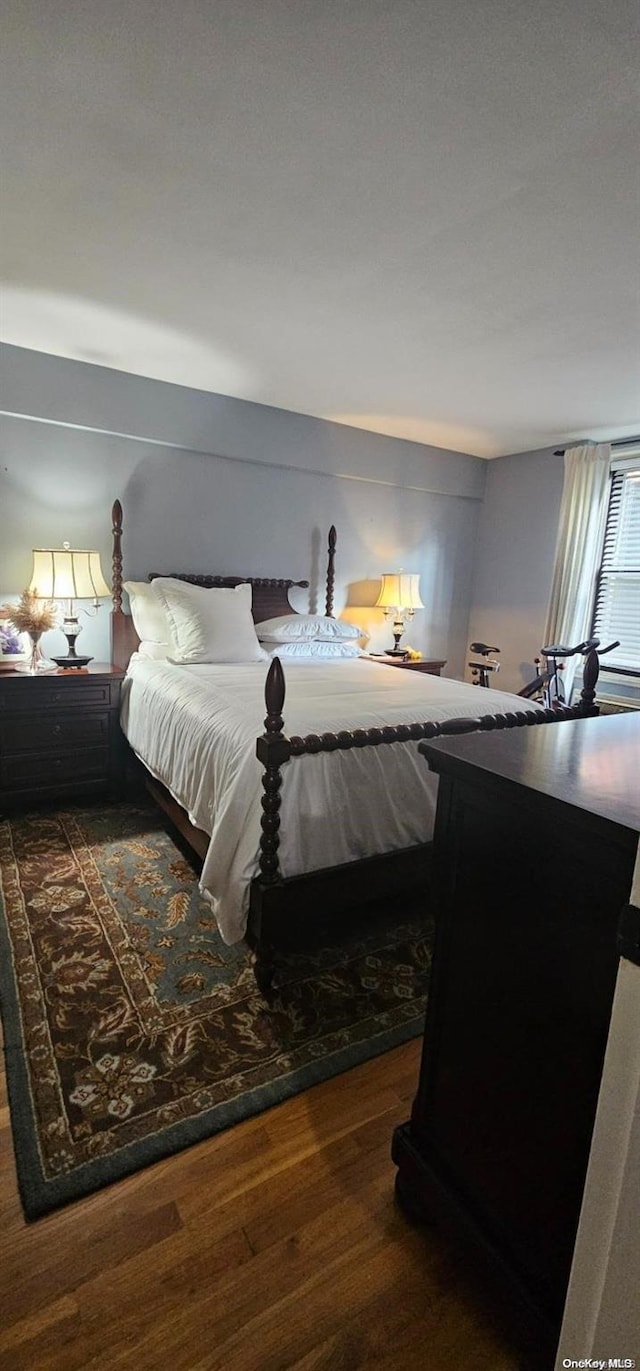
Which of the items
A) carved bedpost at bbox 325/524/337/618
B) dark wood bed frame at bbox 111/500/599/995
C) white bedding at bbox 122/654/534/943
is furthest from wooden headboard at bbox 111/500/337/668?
dark wood bed frame at bbox 111/500/599/995

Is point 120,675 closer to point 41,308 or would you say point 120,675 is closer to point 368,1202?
point 41,308

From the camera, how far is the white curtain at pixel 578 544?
4211 mm

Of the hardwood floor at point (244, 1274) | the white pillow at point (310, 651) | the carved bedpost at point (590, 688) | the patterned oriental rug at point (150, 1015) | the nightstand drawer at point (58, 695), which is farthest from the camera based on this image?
the white pillow at point (310, 651)

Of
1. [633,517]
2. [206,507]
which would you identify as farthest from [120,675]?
[633,517]

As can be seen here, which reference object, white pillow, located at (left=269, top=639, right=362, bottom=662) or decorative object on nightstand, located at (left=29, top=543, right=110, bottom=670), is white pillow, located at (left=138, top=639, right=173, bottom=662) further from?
white pillow, located at (left=269, top=639, right=362, bottom=662)

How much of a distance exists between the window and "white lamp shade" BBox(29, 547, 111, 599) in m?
3.52

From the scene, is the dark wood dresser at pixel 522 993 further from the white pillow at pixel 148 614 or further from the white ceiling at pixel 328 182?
the white pillow at pixel 148 614

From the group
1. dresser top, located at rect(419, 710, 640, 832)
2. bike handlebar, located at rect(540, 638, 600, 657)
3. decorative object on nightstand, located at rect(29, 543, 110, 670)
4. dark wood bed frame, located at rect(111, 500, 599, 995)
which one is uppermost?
decorative object on nightstand, located at rect(29, 543, 110, 670)

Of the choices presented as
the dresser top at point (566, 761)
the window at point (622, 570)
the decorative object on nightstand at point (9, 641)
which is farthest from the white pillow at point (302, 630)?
the dresser top at point (566, 761)

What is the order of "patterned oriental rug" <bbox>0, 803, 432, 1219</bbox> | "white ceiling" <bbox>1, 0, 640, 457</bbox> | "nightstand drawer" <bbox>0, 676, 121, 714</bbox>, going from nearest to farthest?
"white ceiling" <bbox>1, 0, 640, 457</bbox> → "patterned oriental rug" <bbox>0, 803, 432, 1219</bbox> → "nightstand drawer" <bbox>0, 676, 121, 714</bbox>

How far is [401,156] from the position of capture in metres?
1.60

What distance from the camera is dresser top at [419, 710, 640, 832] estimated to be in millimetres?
868

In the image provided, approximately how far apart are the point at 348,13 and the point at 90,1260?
2.55 meters

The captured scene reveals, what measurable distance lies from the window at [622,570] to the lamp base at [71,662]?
3600mm
